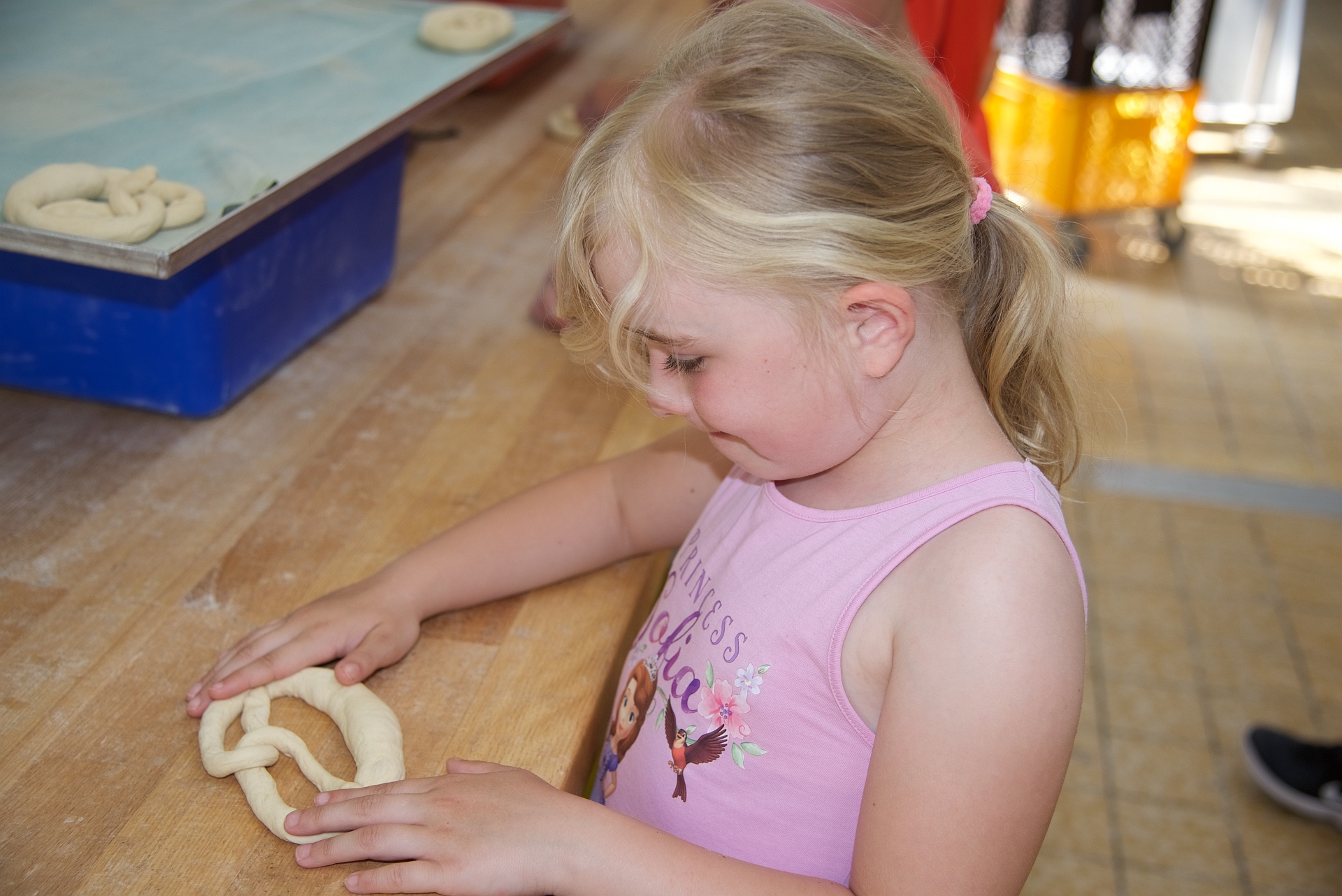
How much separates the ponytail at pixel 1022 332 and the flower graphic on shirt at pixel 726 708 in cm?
25

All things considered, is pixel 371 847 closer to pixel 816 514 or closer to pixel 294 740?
pixel 294 740

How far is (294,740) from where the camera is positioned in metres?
0.75

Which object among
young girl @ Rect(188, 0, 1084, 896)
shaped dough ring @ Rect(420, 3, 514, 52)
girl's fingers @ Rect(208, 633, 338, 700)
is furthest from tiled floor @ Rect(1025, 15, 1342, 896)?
shaped dough ring @ Rect(420, 3, 514, 52)

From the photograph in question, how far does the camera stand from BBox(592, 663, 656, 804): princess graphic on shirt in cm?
82

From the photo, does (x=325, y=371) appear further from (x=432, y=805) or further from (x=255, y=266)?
(x=432, y=805)

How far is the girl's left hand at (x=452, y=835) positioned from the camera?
644 millimetres

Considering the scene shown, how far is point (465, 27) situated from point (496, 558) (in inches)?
30.9

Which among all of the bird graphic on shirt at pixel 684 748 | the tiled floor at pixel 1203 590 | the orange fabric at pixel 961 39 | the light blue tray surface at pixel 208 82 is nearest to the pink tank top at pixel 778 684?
the bird graphic on shirt at pixel 684 748

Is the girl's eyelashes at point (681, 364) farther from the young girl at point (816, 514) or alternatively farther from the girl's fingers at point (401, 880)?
the girl's fingers at point (401, 880)

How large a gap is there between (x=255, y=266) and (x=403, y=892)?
2.20 ft

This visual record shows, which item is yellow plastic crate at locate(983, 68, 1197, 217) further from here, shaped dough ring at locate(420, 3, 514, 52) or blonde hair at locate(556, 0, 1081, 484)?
blonde hair at locate(556, 0, 1081, 484)

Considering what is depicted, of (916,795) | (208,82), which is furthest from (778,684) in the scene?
(208,82)

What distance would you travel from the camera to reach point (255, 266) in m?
1.09

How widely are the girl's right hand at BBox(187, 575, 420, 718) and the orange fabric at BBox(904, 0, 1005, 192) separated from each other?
0.82 metres
